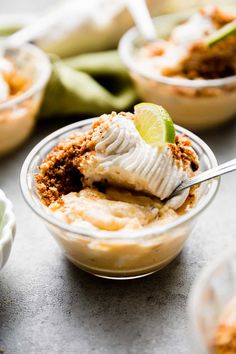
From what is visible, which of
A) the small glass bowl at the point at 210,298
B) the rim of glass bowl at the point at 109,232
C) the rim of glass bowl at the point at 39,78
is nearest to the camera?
the small glass bowl at the point at 210,298

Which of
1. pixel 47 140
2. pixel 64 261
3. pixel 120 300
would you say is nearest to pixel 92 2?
pixel 47 140

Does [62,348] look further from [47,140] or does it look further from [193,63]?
[193,63]

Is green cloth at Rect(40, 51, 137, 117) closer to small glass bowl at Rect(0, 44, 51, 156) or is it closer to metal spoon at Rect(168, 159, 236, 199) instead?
small glass bowl at Rect(0, 44, 51, 156)

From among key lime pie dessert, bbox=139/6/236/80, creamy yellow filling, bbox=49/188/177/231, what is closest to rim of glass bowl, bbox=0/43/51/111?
key lime pie dessert, bbox=139/6/236/80

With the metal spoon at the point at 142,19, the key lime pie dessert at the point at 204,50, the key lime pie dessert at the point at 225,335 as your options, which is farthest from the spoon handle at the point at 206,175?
the metal spoon at the point at 142,19

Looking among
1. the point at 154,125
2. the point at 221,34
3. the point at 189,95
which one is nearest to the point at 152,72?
the point at 189,95

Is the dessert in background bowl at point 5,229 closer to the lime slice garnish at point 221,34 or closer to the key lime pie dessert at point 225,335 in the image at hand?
the key lime pie dessert at point 225,335
